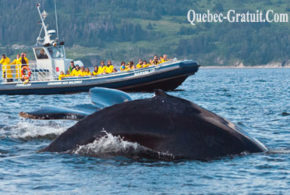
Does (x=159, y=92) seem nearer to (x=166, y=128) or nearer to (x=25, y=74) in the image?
(x=166, y=128)

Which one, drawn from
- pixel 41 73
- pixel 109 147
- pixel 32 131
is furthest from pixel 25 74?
pixel 109 147

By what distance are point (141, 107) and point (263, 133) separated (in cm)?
687

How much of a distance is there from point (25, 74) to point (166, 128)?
28.8 meters

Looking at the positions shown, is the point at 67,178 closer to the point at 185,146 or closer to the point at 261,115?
the point at 185,146

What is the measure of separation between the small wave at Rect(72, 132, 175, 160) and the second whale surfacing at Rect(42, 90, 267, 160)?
8 centimetres

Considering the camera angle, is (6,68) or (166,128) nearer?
(166,128)

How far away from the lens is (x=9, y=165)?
872 centimetres

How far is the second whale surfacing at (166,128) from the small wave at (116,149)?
0.26 ft

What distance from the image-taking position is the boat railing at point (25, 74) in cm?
3450

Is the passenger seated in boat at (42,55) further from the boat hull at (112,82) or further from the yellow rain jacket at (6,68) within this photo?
the boat hull at (112,82)

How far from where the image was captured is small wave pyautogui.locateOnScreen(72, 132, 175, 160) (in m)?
7.36

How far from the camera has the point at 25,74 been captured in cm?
3494

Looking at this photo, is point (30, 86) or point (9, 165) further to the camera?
point (30, 86)

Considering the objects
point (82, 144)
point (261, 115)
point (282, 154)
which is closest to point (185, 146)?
point (82, 144)
